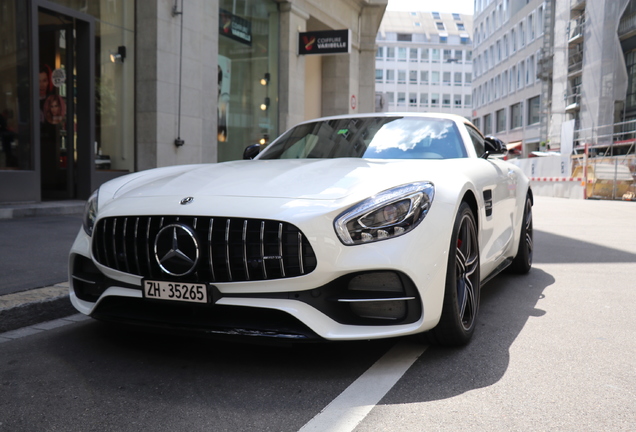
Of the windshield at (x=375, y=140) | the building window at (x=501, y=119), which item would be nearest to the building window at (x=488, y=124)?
the building window at (x=501, y=119)

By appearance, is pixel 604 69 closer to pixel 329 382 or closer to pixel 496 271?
pixel 496 271

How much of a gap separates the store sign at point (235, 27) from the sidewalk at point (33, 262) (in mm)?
7151

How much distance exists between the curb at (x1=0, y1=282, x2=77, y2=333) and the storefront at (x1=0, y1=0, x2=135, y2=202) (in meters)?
5.68

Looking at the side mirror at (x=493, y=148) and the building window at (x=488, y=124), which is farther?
the building window at (x=488, y=124)

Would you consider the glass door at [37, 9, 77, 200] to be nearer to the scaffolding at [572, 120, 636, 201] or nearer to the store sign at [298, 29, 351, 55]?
the store sign at [298, 29, 351, 55]

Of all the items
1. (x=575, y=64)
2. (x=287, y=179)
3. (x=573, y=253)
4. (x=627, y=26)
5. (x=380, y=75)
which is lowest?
(x=573, y=253)

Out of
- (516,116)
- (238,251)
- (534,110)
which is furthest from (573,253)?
(516,116)

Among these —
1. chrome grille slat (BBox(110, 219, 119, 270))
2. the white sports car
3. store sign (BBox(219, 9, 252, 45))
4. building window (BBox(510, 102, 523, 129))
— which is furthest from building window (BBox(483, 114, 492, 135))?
chrome grille slat (BBox(110, 219, 119, 270))

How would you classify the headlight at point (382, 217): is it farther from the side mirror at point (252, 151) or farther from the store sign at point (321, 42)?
the store sign at point (321, 42)

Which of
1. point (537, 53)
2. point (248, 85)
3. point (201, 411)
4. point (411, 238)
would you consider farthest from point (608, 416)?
point (537, 53)

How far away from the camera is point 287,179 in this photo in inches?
137

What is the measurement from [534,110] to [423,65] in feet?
142

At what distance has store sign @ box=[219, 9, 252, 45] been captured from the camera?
15106mm

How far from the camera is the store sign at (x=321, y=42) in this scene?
18.2 m
